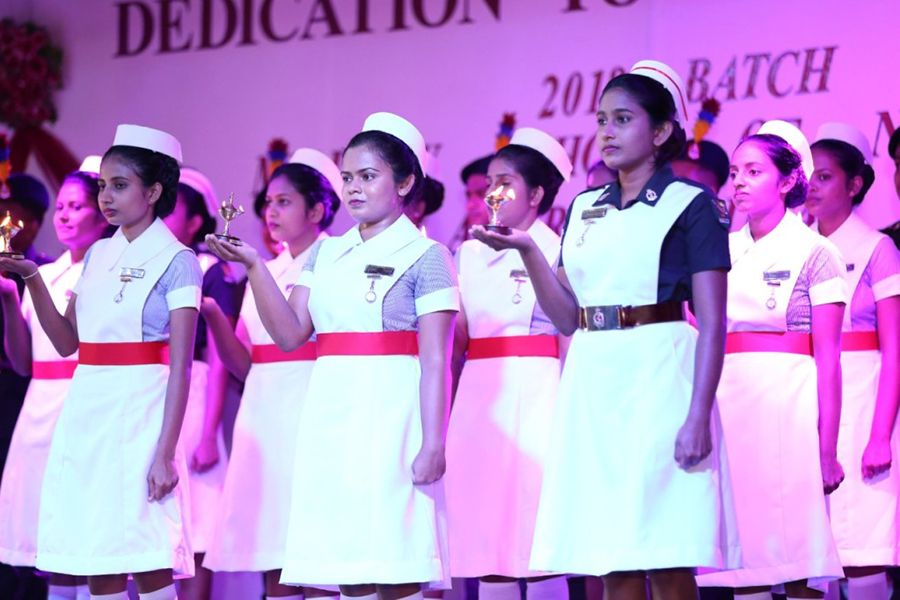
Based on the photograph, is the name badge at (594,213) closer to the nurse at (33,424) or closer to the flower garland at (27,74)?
the nurse at (33,424)

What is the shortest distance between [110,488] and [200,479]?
142cm

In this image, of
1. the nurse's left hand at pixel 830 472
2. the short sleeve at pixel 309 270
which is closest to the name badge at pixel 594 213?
the short sleeve at pixel 309 270

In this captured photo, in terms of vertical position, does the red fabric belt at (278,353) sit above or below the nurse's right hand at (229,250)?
below

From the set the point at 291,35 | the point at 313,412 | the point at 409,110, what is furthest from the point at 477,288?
the point at 291,35

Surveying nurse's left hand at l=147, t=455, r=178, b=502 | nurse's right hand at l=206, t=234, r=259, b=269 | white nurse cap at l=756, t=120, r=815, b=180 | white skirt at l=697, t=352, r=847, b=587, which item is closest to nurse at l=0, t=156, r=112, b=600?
nurse's left hand at l=147, t=455, r=178, b=502

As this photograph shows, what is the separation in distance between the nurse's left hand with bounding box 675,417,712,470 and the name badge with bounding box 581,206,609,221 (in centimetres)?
66

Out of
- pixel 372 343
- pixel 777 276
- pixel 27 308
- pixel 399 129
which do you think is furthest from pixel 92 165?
pixel 777 276

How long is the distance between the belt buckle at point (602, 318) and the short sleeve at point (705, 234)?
0.76 feet

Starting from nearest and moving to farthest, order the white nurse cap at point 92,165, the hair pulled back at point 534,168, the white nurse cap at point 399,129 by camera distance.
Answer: the white nurse cap at point 399,129 < the hair pulled back at point 534,168 < the white nurse cap at point 92,165

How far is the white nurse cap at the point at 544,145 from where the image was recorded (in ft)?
17.2

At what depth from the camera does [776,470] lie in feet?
14.5

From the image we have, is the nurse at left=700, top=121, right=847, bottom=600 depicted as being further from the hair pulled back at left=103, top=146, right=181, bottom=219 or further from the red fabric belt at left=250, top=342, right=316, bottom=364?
the hair pulled back at left=103, top=146, right=181, bottom=219

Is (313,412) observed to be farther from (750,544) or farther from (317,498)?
(750,544)

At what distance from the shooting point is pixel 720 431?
3.53m
